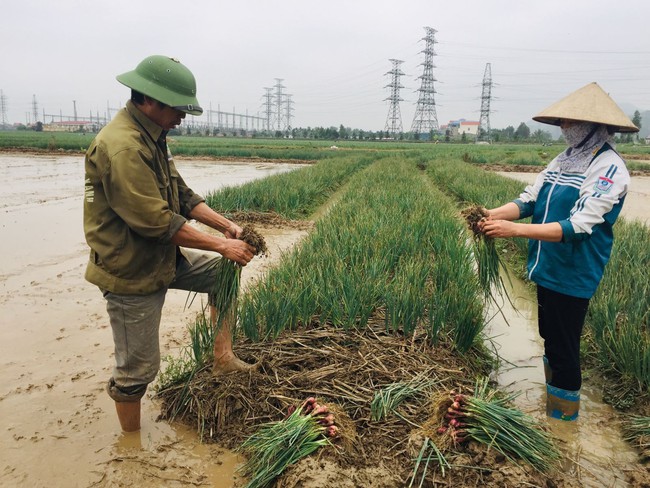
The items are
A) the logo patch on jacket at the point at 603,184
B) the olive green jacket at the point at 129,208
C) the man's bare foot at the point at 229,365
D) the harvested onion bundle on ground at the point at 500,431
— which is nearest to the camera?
the harvested onion bundle on ground at the point at 500,431

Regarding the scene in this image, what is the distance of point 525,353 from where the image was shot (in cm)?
323

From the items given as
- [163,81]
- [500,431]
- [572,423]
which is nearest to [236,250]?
[163,81]

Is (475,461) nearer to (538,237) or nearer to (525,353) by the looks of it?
(538,237)

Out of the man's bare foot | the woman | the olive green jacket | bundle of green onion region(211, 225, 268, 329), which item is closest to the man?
the olive green jacket

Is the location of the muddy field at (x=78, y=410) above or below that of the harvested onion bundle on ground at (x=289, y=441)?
below

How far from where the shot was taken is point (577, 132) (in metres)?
2.13

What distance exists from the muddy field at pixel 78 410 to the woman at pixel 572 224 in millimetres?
460

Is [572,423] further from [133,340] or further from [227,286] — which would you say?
[133,340]

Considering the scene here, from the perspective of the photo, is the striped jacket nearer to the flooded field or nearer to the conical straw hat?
the conical straw hat

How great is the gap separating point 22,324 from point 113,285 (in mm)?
2038

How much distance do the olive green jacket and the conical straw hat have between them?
1721 mm

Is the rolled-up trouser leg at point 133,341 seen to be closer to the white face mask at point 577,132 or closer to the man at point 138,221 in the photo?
the man at point 138,221

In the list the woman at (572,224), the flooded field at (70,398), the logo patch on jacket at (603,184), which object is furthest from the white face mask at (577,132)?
the flooded field at (70,398)

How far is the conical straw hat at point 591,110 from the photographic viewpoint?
2.02m
